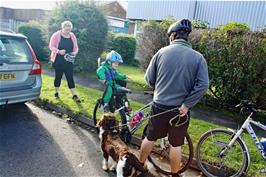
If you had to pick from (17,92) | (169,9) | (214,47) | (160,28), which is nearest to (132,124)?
(17,92)

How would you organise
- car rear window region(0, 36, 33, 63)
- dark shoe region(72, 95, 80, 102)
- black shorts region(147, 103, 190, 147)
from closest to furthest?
black shorts region(147, 103, 190, 147) → car rear window region(0, 36, 33, 63) → dark shoe region(72, 95, 80, 102)

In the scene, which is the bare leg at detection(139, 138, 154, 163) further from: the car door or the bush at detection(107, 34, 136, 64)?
the bush at detection(107, 34, 136, 64)

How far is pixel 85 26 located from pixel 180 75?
9174 millimetres

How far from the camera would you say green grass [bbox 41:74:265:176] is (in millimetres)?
4379

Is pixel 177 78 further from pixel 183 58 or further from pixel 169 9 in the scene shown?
pixel 169 9

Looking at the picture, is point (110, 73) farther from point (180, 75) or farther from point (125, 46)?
point (125, 46)

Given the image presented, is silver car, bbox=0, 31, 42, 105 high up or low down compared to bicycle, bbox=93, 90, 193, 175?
up

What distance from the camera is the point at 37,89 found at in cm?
585

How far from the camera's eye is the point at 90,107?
21.3 feet

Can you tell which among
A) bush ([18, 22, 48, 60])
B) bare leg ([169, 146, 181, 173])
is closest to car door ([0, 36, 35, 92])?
bare leg ([169, 146, 181, 173])

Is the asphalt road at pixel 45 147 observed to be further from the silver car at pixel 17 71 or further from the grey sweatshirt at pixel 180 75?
the grey sweatshirt at pixel 180 75

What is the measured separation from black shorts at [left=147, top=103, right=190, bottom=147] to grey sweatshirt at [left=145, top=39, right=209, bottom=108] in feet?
0.39

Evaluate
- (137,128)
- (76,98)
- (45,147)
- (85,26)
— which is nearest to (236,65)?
(137,128)

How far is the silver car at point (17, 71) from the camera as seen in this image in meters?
5.18
